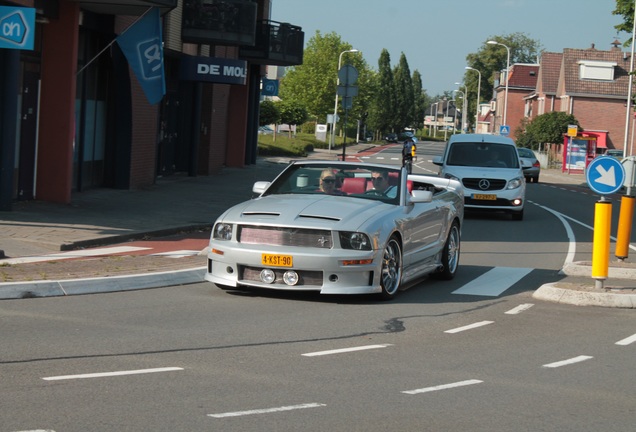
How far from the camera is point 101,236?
14281 millimetres

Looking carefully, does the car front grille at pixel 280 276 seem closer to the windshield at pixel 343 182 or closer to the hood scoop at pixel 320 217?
the hood scoop at pixel 320 217

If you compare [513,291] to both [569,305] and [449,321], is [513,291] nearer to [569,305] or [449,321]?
[569,305]

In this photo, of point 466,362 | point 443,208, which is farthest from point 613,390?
point 443,208

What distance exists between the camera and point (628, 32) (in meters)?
48.3

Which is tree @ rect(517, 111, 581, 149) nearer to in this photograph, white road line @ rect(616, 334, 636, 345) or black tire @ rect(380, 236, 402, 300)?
black tire @ rect(380, 236, 402, 300)

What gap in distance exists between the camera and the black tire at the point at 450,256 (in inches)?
495

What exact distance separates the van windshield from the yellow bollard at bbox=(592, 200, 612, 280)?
12661mm

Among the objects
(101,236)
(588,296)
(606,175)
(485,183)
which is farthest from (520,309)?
(485,183)

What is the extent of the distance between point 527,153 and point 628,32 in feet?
24.2

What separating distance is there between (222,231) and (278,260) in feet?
2.61

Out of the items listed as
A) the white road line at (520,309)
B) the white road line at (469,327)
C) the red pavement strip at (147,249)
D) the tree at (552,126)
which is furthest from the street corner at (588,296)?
the tree at (552,126)

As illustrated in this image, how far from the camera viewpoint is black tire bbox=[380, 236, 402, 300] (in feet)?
34.3

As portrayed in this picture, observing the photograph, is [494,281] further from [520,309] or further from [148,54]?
[148,54]

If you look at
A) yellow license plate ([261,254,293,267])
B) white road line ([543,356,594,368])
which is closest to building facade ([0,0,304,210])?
yellow license plate ([261,254,293,267])
